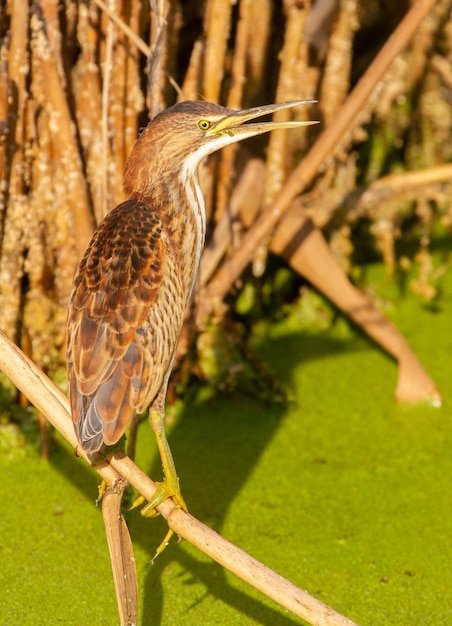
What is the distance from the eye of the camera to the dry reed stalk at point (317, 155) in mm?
2805

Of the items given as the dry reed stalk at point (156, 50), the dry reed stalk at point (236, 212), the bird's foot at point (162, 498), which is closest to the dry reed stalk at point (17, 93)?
the dry reed stalk at point (156, 50)

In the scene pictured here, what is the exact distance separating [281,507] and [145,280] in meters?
0.97

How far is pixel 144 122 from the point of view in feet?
9.36

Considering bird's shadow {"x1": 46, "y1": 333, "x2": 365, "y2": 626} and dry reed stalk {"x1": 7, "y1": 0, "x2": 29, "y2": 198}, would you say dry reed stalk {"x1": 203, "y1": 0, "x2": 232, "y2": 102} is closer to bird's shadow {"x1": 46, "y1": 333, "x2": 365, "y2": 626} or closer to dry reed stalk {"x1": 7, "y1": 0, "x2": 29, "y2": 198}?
dry reed stalk {"x1": 7, "y1": 0, "x2": 29, "y2": 198}

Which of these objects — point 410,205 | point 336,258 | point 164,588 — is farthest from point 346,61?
point 164,588

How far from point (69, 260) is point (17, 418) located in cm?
53

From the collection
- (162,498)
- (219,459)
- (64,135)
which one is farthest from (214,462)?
(64,135)

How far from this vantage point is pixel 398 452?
117 inches

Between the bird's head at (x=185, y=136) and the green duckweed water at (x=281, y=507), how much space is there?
37.0 inches

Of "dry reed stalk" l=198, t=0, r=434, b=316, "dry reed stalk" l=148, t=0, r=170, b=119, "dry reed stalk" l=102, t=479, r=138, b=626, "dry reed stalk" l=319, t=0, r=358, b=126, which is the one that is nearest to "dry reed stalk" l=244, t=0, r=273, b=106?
"dry reed stalk" l=319, t=0, r=358, b=126

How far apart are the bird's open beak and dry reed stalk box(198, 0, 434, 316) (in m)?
0.79

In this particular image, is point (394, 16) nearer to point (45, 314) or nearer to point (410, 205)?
point (410, 205)

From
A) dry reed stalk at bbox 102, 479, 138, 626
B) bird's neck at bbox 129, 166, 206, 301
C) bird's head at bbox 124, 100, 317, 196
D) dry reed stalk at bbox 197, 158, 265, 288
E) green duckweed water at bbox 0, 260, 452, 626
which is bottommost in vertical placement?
green duckweed water at bbox 0, 260, 452, 626

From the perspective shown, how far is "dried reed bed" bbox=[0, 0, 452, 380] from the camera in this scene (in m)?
2.54
